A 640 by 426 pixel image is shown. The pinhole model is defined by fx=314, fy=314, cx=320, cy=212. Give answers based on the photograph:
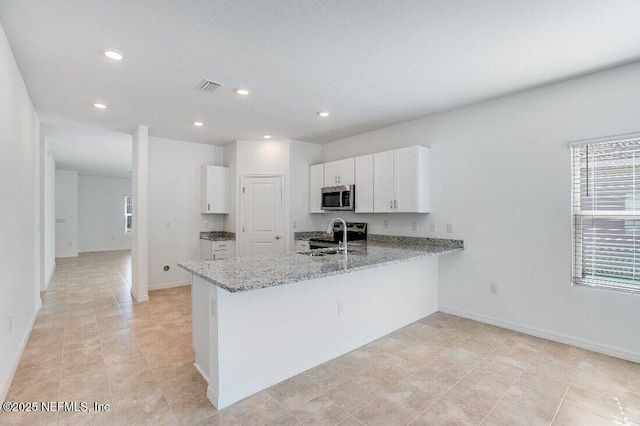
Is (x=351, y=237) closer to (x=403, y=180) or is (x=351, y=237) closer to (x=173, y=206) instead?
(x=403, y=180)

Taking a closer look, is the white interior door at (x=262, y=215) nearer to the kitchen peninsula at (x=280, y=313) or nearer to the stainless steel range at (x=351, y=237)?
the stainless steel range at (x=351, y=237)

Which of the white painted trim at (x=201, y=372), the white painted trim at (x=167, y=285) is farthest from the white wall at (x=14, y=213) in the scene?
the white painted trim at (x=167, y=285)

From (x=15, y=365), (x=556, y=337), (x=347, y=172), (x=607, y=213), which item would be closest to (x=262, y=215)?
(x=347, y=172)

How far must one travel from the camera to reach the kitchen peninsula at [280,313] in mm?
2123

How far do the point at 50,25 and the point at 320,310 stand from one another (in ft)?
9.28

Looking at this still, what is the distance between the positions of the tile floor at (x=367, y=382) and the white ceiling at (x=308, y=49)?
2537 mm

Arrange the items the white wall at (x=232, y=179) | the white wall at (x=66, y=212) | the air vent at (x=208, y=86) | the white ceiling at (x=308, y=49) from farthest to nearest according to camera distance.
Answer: the white wall at (x=66, y=212)
the white wall at (x=232, y=179)
the air vent at (x=208, y=86)
the white ceiling at (x=308, y=49)

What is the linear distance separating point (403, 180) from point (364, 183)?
0.68m

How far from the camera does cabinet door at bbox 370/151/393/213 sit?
422 centimetres

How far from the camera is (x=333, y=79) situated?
2969mm

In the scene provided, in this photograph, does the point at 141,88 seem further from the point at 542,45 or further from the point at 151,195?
the point at 542,45

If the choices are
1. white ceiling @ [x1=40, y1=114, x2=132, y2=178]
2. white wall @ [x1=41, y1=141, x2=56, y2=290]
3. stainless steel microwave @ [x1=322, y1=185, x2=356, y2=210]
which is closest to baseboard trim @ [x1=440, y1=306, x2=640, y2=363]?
stainless steel microwave @ [x1=322, y1=185, x2=356, y2=210]

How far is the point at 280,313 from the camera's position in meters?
2.43

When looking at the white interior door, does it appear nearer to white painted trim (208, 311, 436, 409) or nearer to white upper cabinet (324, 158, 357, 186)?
white upper cabinet (324, 158, 357, 186)
